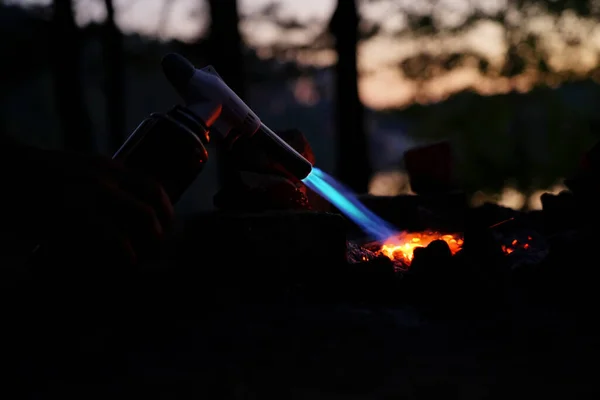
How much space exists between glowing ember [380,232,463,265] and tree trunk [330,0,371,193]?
424 centimetres

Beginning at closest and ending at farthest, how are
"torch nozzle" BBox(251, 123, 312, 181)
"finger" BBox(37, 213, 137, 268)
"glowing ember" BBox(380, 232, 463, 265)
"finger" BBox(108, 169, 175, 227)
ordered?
"finger" BBox(37, 213, 137, 268)
"finger" BBox(108, 169, 175, 227)
"torch nozzle" BBox(251, 123, 312, 181)
"glowing ember" BBox(380, 232, 463, 265)

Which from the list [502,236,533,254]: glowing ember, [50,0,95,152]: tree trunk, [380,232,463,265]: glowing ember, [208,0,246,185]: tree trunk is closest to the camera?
[502,236,533,254]: glowing ember

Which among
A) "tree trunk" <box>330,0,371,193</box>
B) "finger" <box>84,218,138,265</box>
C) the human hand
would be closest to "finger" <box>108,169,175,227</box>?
the human hand

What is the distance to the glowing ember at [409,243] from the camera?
395 cm

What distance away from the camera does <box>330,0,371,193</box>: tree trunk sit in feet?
27.7

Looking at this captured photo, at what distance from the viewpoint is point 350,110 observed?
860 centimetres

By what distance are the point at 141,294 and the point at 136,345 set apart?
692mm

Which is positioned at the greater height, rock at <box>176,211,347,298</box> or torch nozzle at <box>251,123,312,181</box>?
torch nozzle at <box>251,123,312,181</box>

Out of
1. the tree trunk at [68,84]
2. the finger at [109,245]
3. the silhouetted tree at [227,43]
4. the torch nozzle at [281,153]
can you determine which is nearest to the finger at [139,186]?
the finger at [109,245]

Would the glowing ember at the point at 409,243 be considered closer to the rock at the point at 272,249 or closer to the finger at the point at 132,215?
the rock at the point at 272,249

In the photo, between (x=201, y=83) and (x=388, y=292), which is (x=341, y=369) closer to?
(x=388, y=292)

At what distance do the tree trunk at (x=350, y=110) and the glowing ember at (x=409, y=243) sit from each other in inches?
167

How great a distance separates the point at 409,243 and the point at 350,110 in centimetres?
473

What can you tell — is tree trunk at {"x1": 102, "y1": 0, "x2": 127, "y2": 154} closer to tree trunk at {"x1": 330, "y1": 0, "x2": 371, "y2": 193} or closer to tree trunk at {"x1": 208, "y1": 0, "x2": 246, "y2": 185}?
tree trunk at {"x1": 208, "y1": 0, "x2": 246, "y2": 185}
